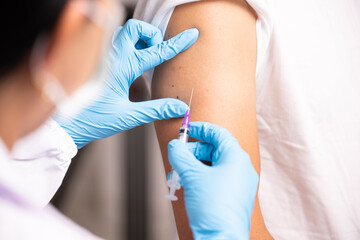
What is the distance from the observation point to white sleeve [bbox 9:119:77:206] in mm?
849

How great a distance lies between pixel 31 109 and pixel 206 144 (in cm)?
44

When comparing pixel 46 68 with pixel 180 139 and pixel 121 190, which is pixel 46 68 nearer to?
pixel 180 139

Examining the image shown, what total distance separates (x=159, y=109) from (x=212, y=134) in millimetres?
182

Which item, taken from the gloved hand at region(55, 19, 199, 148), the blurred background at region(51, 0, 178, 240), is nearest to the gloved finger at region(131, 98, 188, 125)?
the gloved hand at region(55, 19, 199, 148)

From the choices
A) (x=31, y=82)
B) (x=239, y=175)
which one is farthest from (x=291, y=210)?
(x=31, y=82)

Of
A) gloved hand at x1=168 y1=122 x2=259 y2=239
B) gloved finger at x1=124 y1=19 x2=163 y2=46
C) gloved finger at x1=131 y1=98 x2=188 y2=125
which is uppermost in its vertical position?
gloved finger at x1=124 y1=19 x2=163 y2=46

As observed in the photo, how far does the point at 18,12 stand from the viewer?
0.42 metres

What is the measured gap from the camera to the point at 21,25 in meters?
0.43

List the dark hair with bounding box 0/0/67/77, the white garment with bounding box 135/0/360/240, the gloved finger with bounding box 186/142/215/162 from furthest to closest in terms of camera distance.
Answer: the white garment with bounding box 135/0/360/240, the gloved finger with bounding box 186/142/215/162, the dark hair with bounding box 0/0/67/77

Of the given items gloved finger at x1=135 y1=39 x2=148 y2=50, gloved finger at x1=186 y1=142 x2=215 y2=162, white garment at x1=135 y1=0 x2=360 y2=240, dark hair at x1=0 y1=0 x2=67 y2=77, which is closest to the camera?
dark hair at x1=0 y1=0 x2=67 y2=77

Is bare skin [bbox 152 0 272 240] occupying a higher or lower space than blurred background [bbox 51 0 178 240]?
higher

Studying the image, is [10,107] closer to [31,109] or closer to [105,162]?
[31,109]

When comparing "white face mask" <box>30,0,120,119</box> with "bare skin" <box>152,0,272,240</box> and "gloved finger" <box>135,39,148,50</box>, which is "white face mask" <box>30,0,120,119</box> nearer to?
"bare skin" <box>152,0,272,240</box>

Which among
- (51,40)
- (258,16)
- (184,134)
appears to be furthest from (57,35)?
(258,16)
